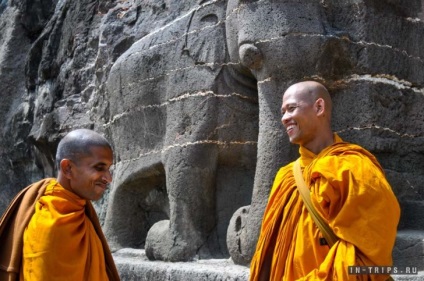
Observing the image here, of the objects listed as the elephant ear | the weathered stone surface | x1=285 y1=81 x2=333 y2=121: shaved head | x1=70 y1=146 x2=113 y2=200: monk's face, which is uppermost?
the elephant ear

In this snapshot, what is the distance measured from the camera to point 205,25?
5113 millimetres

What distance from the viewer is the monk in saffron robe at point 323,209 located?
8.72 ft

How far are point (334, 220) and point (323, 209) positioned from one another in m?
0.09

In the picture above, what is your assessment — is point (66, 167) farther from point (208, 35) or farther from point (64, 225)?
point (208, 35)

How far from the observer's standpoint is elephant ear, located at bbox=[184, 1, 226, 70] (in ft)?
16.3

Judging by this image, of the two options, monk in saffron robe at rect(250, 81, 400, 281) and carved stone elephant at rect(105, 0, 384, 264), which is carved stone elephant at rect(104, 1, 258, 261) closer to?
carved stone elephant at rect(105, 0, 384, 264)

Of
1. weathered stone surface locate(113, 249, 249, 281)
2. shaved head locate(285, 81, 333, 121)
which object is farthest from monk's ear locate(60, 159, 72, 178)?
weathered stone surface locate(113, 249, 249, 281)

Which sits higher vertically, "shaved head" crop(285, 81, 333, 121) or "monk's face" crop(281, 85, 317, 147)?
"shaved head" crop(285, 81, 333, 121)

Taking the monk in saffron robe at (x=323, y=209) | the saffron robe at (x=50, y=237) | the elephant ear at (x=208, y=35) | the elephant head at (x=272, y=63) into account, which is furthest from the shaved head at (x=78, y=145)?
the elephant ear at (x=208, y=35)

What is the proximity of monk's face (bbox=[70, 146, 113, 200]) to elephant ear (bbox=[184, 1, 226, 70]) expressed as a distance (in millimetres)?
1936

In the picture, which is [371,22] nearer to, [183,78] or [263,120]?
[263,120]

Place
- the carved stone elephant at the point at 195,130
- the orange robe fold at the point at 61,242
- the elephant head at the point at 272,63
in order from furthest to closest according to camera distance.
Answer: the carved stone elephant at the point at 195,130 → the elephant head at the point at 272,63 → the orange robe fold at the point at 61,242

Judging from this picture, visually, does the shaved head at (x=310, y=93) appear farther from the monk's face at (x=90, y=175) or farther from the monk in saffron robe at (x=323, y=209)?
the monk's face at (x=90, y=175)

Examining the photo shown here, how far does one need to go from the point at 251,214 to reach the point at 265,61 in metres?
0.91
